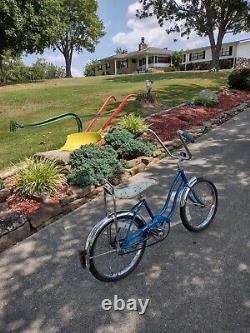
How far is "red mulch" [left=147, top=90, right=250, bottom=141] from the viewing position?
9.43 meters

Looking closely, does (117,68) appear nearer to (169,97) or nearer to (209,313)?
(169,97)

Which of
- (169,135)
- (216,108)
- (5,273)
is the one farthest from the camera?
(216,108)

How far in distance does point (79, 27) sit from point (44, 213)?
1897 inches

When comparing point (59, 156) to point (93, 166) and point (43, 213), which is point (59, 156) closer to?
point (93, 166)

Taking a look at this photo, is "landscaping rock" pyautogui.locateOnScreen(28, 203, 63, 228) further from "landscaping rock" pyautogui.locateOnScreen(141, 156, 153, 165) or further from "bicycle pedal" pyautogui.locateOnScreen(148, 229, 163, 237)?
"landscaping rock" pyautogui.locateOnScreen(141, 156, 153, 165)

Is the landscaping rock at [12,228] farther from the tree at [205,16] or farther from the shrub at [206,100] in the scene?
the tree at [205,16]

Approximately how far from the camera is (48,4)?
24250 mm

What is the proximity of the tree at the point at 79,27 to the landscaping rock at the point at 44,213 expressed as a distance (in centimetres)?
4257

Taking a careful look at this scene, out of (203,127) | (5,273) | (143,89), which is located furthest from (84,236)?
(143,89)

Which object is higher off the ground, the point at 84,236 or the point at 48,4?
the point at 48,4

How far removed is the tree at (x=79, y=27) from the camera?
45.5 m

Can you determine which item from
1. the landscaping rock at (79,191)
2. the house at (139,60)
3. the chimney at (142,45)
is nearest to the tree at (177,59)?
the house at (139,60)

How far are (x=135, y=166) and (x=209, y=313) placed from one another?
4.16 m

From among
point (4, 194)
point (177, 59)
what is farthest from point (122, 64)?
point (4, 194)
